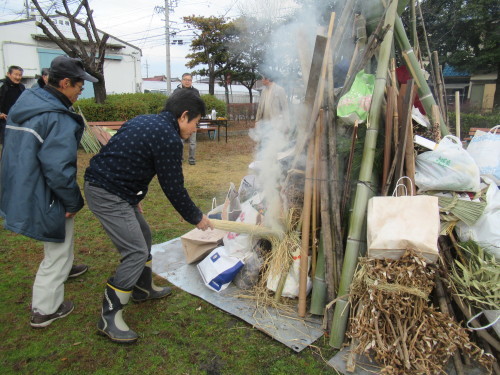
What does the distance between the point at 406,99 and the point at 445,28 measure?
54.1 ft

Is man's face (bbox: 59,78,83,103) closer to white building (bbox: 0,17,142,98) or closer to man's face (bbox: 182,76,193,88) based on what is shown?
man's face (bbox: 182,76,193,88)

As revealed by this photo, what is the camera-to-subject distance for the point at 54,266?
2426mm

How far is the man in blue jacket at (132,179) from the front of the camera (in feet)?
7.11

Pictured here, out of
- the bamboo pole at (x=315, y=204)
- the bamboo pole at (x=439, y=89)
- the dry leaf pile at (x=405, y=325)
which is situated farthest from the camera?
the bamboo pole at (x=439, y=89)

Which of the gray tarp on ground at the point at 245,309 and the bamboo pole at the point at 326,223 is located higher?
the bamboo pole at the point at 326,223

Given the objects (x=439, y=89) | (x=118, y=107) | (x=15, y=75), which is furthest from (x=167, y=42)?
(x=439, y=89)

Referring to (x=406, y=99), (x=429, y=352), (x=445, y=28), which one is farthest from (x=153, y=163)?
(x=445, y=28)

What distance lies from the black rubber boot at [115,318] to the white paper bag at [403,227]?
165 centimetres

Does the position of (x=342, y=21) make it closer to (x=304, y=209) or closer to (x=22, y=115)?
(x=304, y=209)

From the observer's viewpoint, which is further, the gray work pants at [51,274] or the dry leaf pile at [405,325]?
the gray work pants at [51,274]

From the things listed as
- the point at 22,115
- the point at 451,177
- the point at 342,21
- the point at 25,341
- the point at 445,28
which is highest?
the point at 445,28

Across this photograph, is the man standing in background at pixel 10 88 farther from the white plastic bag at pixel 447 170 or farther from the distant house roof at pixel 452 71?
the distant house roof at pixel 452 71

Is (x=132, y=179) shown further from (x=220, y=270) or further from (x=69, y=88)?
(x=220, y=270)

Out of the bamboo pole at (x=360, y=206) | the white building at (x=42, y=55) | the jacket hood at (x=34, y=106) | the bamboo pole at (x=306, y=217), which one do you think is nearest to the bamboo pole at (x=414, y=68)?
the bamboo pole at (x=360, y=206)
